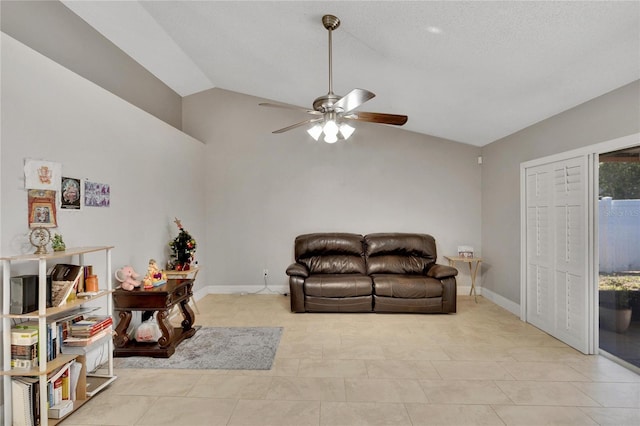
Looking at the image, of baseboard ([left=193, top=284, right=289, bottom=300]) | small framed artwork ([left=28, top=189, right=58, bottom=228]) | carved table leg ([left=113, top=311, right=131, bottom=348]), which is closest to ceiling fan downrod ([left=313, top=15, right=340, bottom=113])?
small framed artwork ([left=28, top=189, right=58, bottom=228])

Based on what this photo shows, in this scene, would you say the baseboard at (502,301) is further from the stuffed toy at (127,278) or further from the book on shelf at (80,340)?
the book on shelf at (80,340)

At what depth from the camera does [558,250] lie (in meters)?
3.59

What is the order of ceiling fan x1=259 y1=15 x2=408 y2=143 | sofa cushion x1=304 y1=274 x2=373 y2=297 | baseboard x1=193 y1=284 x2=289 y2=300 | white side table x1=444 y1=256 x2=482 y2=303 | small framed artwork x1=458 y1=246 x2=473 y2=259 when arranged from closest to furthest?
ceiling fan x1=259 y1=15 x2=408 y2=143 → sofa cushion x1=304 y1=274 x2=373 y2=297 → white side table x1=444 y1=256 x2=482 y2=303 → small framed artwork x1=458 y1=246 x2=473 y2=259 → baseboard x1=193 y1=284 x2=289 y2=300

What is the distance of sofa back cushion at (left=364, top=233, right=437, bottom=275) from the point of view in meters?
5.06

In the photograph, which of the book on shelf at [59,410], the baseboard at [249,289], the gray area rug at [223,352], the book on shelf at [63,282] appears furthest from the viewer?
the baseboard at [249,289]

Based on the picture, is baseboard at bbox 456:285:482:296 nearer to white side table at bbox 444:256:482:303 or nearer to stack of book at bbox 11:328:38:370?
white side table at bbox 444:256:482:303

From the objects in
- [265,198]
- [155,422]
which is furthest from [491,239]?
[155,422]

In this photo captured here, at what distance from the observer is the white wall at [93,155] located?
2.27 m

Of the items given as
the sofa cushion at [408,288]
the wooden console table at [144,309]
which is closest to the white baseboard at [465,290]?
the sofa cushion at [408,288]

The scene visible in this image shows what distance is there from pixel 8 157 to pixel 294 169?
12.4 feet

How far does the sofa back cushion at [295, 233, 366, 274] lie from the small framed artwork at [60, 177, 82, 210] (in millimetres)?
3002

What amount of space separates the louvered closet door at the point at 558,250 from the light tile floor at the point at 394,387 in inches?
9.7

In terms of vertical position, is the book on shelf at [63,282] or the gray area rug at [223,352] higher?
the book on shelf at [63,282]

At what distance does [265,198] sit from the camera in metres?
5.62
